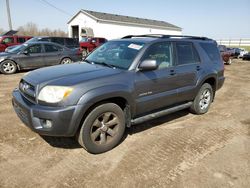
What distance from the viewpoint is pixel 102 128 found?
3.53m

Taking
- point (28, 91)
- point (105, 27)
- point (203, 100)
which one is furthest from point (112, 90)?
point (105, 27)

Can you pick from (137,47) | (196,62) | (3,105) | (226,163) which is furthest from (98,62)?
(3,105)

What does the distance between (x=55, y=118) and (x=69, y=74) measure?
2.55 ft

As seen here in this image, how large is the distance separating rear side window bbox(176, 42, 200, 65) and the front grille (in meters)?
2.80

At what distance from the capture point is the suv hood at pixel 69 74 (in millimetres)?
3256

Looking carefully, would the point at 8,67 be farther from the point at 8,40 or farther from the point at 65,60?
the point at 8,40

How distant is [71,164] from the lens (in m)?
3.25

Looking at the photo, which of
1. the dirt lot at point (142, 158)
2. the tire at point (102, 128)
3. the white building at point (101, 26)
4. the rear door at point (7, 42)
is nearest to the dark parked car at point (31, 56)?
the rear door at point (7, 42)

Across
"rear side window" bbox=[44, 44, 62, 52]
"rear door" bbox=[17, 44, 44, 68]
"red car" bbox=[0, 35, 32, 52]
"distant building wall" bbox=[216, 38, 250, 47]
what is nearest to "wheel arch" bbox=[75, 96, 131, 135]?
"rear door" bbox=[17, 44, 44, 68]

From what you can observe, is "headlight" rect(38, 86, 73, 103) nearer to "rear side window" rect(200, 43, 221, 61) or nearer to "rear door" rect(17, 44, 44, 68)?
"rear side window" rect(200, 43, 221, 61)

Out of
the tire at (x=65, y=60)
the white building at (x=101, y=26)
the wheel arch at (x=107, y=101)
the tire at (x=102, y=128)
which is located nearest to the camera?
the wheel arch at (x=107, y=101)

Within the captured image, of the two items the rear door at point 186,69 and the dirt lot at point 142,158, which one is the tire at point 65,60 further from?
the rear door at point 186,69

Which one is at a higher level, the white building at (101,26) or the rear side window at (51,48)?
the white building at (101,26)

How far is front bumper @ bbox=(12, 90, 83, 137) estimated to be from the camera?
9.93ft
